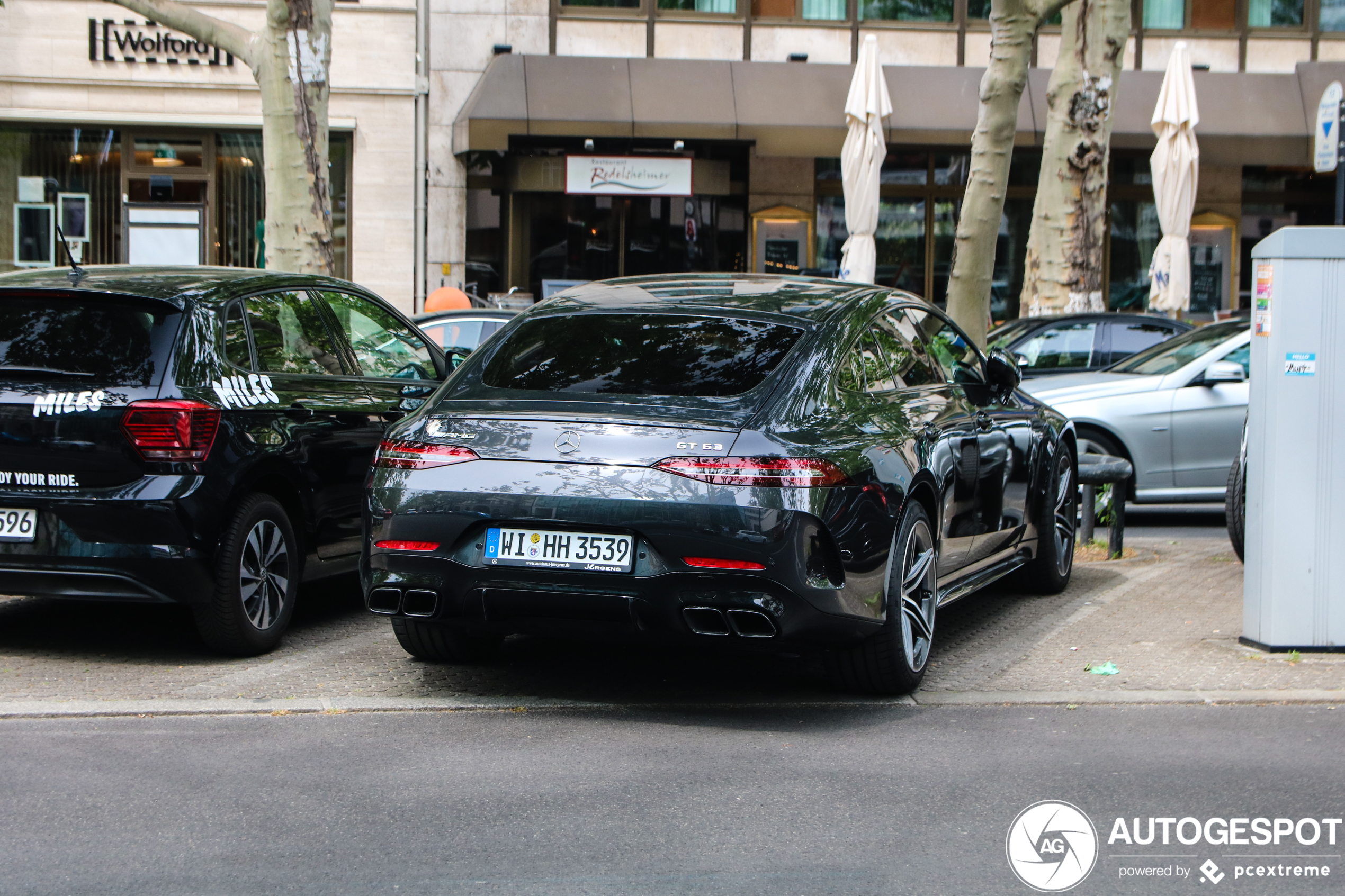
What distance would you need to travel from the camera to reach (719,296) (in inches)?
244

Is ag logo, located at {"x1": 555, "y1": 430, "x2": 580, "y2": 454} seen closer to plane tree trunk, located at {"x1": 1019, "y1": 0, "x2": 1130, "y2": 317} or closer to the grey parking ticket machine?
the grey parking ticket machine

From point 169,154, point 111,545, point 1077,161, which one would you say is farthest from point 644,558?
point 169,154

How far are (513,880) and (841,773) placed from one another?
136cm

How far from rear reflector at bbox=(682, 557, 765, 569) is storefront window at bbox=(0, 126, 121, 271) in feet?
63.9

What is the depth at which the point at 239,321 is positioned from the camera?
21.9ft

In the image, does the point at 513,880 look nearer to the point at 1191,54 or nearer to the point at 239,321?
the point at 239,321

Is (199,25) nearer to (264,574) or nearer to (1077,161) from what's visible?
(264,574)

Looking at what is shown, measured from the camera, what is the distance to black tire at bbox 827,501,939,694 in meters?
5.65

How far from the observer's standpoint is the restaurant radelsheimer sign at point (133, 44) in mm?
22141

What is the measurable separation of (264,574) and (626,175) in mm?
16841

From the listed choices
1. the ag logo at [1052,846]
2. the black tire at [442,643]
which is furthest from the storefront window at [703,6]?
the ag logo at [1052,846]

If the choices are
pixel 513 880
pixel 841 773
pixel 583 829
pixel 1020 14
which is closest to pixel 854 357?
pixel 841 773

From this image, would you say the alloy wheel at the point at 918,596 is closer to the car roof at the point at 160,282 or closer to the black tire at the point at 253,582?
the black tire at the point at 253,582

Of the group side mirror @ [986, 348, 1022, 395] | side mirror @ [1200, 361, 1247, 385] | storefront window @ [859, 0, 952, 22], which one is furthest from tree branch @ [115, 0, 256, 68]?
storefront window @ [859, 0, 952, 22]
